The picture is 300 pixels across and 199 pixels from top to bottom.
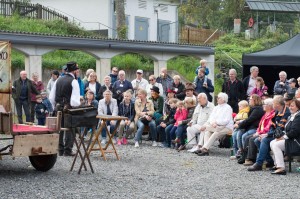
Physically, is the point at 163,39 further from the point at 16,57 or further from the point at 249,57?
the point at 249,57

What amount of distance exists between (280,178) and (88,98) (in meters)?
6.67

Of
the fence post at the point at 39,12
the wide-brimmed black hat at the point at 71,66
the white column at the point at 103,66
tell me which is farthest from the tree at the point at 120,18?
the wide-brimmed black hat at the point at 71,66

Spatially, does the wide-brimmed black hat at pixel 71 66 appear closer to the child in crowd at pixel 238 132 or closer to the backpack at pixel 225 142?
the child in crowd at pixel 238 132

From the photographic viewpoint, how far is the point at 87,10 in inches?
1642

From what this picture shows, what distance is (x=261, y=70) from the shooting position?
20.6 meters

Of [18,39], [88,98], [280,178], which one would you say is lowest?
[280,178]

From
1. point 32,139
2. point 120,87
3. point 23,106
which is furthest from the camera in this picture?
point 23,106

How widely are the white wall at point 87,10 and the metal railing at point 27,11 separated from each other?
2.09 m

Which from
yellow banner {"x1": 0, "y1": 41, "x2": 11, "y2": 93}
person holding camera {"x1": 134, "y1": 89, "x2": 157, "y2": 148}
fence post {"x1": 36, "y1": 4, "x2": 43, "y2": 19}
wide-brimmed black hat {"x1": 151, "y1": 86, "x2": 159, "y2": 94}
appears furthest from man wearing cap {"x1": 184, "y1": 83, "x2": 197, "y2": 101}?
fence post {"x1": 36, "y1": 4, "x2": 43, "y2": 19}

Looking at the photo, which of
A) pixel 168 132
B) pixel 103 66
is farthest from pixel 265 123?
pixel 103 66

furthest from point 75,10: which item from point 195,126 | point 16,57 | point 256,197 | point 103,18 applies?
point 256,197

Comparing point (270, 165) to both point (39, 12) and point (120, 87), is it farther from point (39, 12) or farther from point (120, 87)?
point (39, 12)

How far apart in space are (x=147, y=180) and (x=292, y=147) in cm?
286

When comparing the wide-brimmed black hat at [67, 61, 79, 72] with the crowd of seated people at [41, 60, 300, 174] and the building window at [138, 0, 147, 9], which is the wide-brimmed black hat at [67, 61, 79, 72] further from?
the building window at [138, 0, 147, 9]
